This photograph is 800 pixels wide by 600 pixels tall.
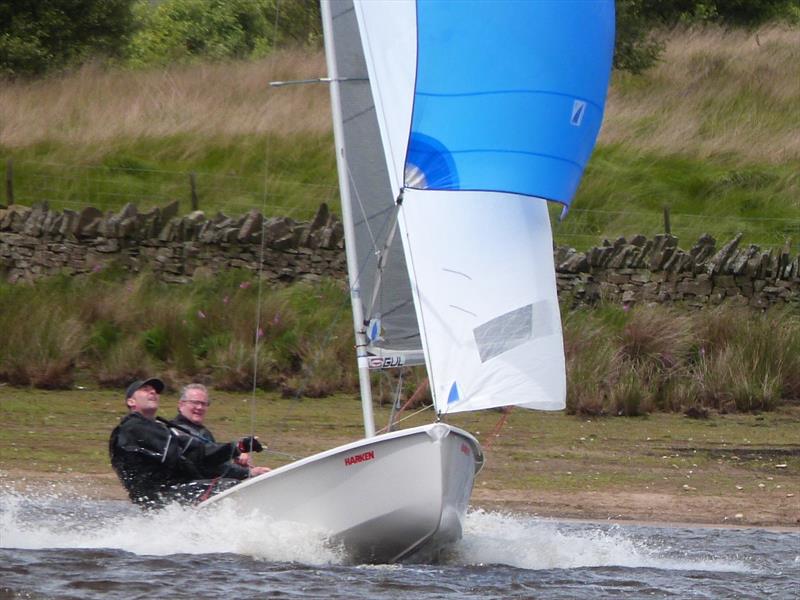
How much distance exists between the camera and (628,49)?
32219mm

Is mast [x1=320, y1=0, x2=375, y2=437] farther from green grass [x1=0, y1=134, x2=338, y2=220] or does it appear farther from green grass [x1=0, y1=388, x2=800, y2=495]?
green grass [x1=0, y1=134, x2=338, y2=220]

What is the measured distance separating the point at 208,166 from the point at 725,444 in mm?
13217

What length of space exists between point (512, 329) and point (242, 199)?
1486 centimetres

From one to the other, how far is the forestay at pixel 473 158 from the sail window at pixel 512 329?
0.03 ft

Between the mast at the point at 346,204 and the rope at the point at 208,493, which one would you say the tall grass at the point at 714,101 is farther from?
the rope at the point at 208,493

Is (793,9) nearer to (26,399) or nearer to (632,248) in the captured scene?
(632,248)

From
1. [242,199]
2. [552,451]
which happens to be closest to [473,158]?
[552,451]

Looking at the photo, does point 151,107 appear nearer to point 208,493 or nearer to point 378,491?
point 208,493

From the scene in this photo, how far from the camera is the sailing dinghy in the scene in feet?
30.6

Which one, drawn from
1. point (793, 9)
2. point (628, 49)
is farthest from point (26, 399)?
point (793, 9)

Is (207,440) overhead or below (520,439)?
overhead

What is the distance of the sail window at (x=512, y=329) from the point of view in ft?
31.9

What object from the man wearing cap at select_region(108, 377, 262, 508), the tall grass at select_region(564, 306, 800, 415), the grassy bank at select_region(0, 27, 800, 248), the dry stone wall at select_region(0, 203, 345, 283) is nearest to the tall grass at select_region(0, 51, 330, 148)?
the grassy bank at select_region(0, 27, 800, 248)

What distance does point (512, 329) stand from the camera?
32.4ft
